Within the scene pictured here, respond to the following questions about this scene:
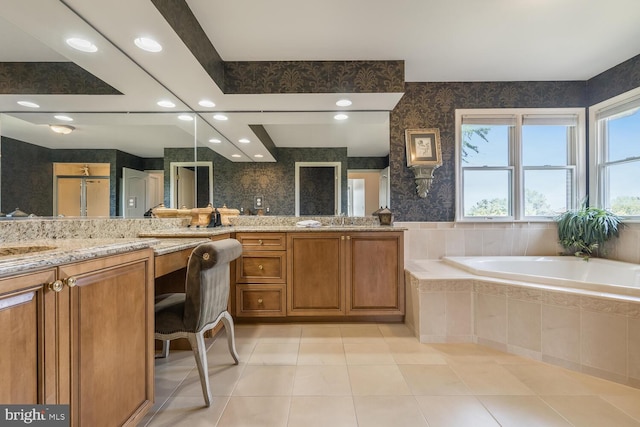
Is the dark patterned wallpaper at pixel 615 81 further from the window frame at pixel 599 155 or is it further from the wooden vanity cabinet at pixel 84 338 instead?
the wooden vanity cabinet at pixel 84 338

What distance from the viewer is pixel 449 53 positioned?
254cm

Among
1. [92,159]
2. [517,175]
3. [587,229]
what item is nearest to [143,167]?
[92,159]

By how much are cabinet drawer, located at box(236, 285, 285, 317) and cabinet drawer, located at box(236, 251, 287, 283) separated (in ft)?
0.21

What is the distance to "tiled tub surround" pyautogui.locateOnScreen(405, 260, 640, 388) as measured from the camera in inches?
67.1

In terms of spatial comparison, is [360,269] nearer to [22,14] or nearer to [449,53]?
[449,53]

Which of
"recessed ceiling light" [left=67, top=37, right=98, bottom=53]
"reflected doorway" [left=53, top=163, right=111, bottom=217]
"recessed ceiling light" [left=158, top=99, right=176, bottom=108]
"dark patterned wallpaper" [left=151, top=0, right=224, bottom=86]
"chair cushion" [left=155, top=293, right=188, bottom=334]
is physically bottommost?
"chair cushion" [left=155, top=293, right=188, bottom=334]

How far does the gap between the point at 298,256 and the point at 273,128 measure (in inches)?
55.6

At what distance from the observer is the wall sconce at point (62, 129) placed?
6.12 feet

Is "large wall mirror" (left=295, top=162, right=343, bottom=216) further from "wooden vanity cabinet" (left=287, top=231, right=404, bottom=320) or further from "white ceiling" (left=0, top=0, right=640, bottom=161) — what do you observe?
"wooden vanity cabinet" (left=287, top=231, right=404, bottom=320)

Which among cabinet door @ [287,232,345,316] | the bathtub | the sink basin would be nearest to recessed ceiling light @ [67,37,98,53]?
the sink basin

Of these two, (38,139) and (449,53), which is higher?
(449,53)

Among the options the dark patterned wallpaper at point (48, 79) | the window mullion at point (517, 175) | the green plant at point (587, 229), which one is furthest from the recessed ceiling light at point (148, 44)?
the green plant at point (587, 229)

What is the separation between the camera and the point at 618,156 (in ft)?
9.27

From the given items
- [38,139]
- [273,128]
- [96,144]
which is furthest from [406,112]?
[38,139]
